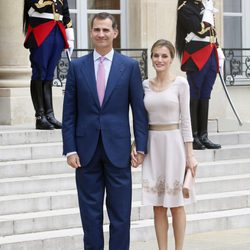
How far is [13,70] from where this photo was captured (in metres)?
11.1

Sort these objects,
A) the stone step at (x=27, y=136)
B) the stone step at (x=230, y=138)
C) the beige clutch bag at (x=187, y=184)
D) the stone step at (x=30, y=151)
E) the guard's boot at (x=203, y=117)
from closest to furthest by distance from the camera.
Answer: the beige clutch bag at (x=187, y=184) < the stone step at (x=30, y=151) < the stone step at (x=27, y=136) < the guard's boot at (x=203, y=117) < the stone step at (x=230, y=138)

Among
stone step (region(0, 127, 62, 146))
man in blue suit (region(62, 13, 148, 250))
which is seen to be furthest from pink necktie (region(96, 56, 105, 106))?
stone step (region(0, 127, 62, 146))

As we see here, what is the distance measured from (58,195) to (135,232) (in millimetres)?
849

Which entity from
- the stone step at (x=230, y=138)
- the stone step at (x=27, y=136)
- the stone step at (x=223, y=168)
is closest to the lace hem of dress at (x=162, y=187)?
the stone step at (x=223, y=168)

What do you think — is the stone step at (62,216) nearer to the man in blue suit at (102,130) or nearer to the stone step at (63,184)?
the stone step at (63,184)

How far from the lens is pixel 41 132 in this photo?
9484 mm

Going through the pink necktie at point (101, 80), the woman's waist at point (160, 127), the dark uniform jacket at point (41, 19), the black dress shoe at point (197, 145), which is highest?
the dark uniform jacket at point (41, 19)

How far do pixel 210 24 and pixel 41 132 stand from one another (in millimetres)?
2140

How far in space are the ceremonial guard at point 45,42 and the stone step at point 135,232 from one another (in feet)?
6.94

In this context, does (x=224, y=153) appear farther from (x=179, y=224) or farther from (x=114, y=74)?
(x=114, y=74)

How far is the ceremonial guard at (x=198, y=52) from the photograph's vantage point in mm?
9602

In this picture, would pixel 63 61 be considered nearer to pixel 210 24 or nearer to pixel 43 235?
pixel 210 24

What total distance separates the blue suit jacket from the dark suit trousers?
0.07m

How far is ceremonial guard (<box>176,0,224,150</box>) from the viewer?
9.60 meters
